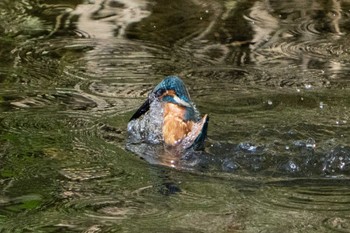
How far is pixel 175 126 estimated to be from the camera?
373 cm

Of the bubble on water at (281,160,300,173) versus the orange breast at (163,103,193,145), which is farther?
the orange breast at (163,103,193,145)

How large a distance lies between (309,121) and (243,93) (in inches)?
18.4

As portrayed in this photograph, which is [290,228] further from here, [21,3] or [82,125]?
[21,3]

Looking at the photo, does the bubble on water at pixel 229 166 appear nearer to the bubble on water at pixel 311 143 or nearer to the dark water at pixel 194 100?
the dark water at pixel 194 100

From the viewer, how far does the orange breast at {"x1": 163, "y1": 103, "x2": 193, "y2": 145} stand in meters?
3.71

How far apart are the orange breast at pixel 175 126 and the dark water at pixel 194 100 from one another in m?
0.14

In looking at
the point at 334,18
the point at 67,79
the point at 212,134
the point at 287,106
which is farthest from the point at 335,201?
the point at 334,18

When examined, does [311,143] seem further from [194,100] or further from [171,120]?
[194,100]

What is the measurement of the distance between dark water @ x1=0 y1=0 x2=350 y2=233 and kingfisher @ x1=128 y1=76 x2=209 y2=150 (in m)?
0.09

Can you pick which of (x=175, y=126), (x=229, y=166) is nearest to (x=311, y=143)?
(x=229, y=166)

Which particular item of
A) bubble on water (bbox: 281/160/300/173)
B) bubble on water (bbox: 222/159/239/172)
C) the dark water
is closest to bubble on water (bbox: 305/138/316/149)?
the dark water

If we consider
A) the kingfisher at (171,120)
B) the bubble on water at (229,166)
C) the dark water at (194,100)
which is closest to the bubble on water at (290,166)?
the dark water at (194,100)

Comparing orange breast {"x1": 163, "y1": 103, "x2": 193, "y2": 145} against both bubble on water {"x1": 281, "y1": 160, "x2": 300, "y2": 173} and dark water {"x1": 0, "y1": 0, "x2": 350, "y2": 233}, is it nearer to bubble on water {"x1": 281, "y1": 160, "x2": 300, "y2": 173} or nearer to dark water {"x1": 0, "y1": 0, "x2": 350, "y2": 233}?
dark water {"x1": 0, "y1": 0, "x2": 350, "y2": 233}

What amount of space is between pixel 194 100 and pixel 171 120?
1.98 ft
